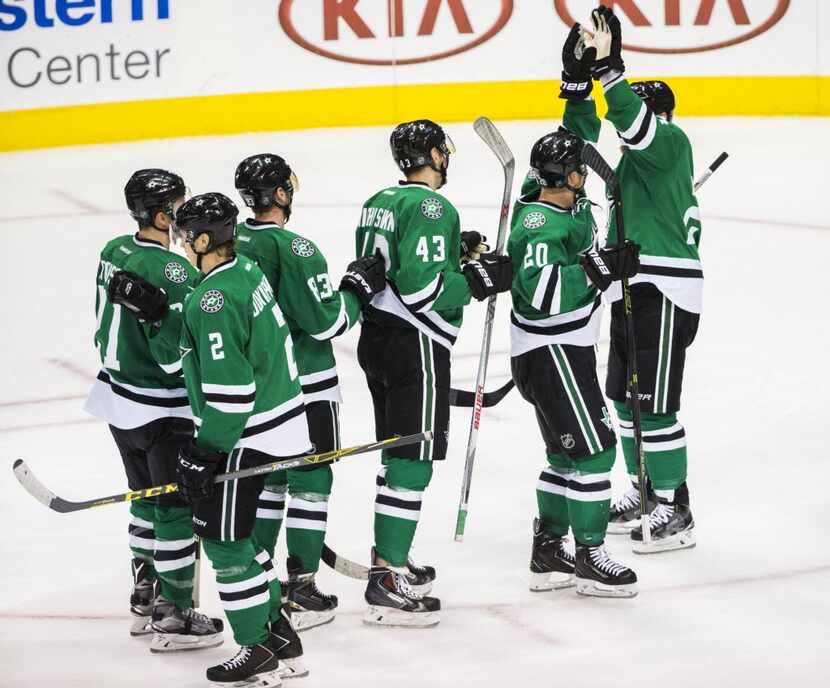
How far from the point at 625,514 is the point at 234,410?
194 centimetres

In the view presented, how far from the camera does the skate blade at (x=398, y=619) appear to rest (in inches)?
179

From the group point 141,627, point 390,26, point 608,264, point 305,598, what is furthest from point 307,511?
point 390,26

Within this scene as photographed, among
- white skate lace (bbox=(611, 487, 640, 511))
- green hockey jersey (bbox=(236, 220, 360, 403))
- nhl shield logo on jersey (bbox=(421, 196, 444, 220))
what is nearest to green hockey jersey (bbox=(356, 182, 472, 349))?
nhl shield logo on jersey (bbox=(421, 196, 444, 220))

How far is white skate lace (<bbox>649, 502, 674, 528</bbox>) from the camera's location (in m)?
5.17

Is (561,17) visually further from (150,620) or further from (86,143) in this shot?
(150,620)

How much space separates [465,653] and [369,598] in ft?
1.26

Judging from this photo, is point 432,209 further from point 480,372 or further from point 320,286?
point 480,372

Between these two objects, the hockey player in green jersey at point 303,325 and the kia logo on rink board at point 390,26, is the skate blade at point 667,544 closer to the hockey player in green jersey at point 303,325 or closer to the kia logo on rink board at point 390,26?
the hockey player in green jersey at point 303,325

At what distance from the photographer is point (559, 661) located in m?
4.26

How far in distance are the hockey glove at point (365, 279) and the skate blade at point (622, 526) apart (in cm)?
130

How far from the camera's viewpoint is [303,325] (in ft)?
14.6

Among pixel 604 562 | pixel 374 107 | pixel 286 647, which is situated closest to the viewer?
pixel 286 647

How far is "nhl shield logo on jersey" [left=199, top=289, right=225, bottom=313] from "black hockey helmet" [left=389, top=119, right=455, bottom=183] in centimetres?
93

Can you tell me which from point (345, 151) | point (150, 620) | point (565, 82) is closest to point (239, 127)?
point (345, 151)
